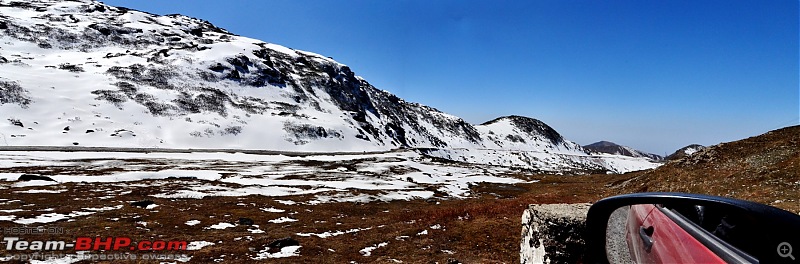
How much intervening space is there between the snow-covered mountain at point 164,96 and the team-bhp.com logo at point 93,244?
93.2 metres

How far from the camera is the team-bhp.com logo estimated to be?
13758 millimetres

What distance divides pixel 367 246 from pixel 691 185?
23708 mm

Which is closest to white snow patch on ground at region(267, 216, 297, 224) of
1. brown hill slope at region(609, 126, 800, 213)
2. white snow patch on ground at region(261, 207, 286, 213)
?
white snow patch on ground at region(261, 207, 286, 213)

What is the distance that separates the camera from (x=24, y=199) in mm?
26688

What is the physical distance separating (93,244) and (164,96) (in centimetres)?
13230

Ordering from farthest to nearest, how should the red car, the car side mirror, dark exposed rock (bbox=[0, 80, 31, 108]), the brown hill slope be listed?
dark exposed rock (bbox=[0, 80, 31, 108]) < the brown hill slope < the red car < the car side mirror

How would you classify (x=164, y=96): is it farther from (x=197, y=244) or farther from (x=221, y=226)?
(x=197, y=244)

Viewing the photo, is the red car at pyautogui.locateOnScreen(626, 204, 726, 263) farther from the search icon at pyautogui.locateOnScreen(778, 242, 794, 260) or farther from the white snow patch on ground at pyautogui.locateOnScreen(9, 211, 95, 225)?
the white snow patch on ground at pyautogui.locateOnScreen(9, 211, 95, 225)

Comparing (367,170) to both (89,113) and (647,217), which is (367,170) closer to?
(647,217)

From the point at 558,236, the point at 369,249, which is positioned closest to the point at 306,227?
the point at 369,249

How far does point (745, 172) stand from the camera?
23953 millimetres

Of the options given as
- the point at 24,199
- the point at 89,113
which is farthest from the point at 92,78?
the point at 24,199

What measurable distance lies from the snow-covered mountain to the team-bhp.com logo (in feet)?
306

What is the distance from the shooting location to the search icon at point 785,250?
1.82 metres
